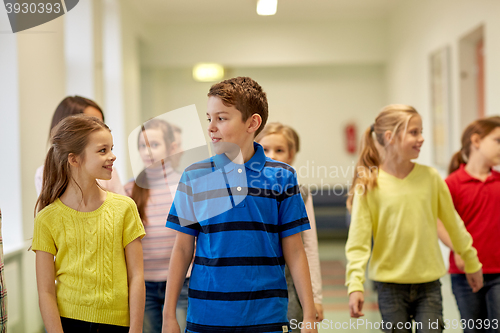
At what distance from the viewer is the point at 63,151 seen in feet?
3.62

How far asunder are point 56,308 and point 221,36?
427cm

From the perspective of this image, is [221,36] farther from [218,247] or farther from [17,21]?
[218,247]

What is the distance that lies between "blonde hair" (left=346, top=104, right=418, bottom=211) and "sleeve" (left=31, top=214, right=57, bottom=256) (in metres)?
0.99

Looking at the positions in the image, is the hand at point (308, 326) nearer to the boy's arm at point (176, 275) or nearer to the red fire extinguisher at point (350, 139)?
the boy's arm at point (176, 275)

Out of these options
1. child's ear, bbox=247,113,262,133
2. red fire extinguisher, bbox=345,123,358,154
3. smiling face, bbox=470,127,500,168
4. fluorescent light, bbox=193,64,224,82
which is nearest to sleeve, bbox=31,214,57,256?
child's ear, bbox=247,113,262,133

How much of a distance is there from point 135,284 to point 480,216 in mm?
1338

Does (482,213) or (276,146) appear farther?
(482,213)

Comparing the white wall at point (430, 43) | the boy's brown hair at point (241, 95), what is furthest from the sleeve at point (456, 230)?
the white wall at point (430, 43)

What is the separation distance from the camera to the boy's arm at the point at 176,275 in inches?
41.5

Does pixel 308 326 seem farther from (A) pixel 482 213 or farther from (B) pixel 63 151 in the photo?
(A) pixel 482 213

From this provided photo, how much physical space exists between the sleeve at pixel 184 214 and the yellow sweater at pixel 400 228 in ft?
2.02

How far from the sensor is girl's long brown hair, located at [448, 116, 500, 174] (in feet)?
5.86

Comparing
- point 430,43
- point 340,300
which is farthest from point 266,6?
point 430,43

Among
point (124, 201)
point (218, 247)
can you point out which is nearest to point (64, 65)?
point (124, 201)
